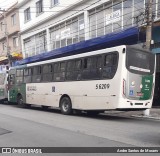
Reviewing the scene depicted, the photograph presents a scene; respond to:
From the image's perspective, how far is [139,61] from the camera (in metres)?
13.2

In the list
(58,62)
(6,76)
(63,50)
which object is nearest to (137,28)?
(58,62)

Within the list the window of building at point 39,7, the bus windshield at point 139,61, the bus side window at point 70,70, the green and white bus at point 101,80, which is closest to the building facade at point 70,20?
the window of building at point 39,7

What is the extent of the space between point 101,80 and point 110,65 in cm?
82

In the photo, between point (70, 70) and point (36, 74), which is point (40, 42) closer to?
point (36, 74)

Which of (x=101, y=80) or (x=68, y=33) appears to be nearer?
(x=101, y=80)

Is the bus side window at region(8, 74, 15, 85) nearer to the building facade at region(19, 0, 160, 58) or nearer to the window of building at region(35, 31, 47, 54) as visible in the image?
the building facade at region(19, 0, 160, 58)

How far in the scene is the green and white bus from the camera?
12.6 m

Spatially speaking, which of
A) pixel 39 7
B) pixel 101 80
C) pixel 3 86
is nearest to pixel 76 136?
pixel 101 80

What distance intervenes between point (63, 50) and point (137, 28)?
875 centimetres

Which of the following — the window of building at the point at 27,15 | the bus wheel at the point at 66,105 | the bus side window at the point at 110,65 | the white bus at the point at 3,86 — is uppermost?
the window of building at the point at 27,15

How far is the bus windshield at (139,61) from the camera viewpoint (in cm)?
1273

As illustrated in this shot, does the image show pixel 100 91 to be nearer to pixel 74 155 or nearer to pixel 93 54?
pixel 93 54

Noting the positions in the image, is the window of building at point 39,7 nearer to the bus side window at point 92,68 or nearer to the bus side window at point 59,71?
the bus side window at point 59,71

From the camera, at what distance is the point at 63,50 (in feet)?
84.5
